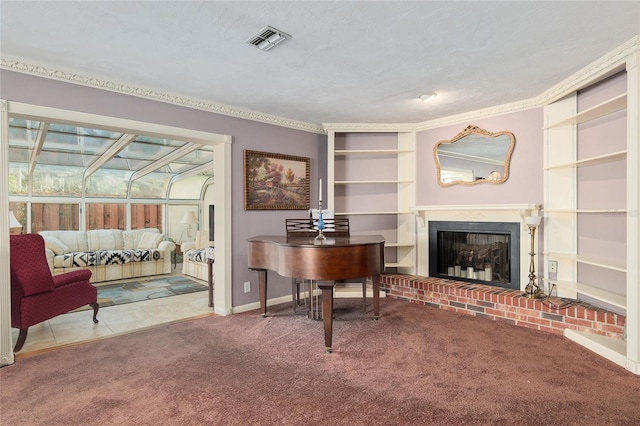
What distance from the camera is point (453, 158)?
4152 mm

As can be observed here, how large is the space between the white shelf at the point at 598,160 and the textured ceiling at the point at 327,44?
74 cm

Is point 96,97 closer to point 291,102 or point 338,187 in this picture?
point 291,102

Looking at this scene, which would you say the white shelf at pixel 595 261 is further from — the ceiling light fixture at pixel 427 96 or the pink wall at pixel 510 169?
the ceiling light fixture at pixel 427 96

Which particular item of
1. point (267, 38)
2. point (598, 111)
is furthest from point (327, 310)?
point (598, 111)

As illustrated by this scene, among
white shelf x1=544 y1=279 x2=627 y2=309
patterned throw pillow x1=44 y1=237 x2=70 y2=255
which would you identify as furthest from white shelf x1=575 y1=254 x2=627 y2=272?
patterned throw pillow x1=44 y1=237 x2=70 y2=255

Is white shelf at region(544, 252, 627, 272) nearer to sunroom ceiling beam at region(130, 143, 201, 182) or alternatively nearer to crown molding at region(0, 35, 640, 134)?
crown molding at region(0, 35, 640, 134)

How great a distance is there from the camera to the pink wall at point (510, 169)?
11.7 feet

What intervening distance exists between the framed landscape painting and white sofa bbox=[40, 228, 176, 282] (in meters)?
3.21

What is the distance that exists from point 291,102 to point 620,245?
10.5 feet

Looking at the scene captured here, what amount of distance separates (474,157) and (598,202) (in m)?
1.32

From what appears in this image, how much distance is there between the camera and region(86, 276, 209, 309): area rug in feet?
14.9

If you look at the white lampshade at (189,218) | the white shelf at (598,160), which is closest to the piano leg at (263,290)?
the white shelf at (598,160)

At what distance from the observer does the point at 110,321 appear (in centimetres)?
359

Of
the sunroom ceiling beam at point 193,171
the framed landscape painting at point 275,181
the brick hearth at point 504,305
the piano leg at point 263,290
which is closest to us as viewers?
the brick hearth at point 504,305
